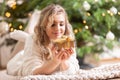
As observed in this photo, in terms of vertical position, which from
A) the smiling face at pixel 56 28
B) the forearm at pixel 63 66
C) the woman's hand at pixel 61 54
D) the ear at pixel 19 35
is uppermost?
the smiling face at pixel 56 28

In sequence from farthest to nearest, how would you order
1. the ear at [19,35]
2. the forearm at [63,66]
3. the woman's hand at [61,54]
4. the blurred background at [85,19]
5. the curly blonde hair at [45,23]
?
the blurred background at [85,19], the ear at [19,35], the curly blonde hair at [45,23], the forearm at [63,66], the woman's hand at [61,54]

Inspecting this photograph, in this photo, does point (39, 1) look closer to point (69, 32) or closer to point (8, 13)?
point (8, 13)

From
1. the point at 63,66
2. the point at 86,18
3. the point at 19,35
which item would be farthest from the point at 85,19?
the point at 63,66

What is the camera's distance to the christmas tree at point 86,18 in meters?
3.29

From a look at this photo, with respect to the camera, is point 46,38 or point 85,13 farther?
point 85,13

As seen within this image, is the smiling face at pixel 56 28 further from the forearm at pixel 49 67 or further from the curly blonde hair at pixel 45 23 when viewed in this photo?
the forearm at pixel 49 67

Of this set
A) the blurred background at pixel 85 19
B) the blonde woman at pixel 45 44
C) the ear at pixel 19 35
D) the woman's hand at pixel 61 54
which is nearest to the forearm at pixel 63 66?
the blonde woman at pixel 45 44

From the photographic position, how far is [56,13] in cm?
161

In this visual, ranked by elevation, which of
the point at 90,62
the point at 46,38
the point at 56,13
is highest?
the point at 56,13

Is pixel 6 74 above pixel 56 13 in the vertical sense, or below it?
below

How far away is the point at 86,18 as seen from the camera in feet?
11.2

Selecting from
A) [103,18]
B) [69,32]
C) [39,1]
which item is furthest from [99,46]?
[69,32]

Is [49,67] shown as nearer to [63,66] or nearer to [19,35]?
[63,66]

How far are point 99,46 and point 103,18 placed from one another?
14.0 inches
